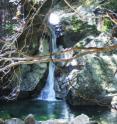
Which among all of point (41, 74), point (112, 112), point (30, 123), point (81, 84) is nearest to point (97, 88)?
point (81, 84)

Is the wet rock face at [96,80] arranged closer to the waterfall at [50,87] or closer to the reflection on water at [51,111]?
the reflection on water at [51,111]

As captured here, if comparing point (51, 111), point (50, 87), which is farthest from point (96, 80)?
point (50, 87)

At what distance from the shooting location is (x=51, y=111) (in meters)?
15.4

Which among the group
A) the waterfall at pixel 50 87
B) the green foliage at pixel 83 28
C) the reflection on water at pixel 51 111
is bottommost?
the reflection on water at pixel 51 111

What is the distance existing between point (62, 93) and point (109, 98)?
123 inches

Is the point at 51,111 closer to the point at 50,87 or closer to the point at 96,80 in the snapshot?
the point at 96,80

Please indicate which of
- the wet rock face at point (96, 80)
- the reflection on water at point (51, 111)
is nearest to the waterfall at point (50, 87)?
the reflection on water at point (51, 111)

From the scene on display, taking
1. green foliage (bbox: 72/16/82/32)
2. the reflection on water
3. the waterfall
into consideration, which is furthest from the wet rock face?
green foliage (bbox: 72/16/82/32)

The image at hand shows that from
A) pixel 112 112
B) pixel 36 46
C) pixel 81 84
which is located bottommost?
pixel 112 112

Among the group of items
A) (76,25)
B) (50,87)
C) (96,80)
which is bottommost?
(50,87)

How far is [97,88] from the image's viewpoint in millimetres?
16094

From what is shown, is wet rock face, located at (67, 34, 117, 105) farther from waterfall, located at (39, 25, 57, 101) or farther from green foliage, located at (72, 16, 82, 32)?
green foliage, located at (72, 16, 82, 32)

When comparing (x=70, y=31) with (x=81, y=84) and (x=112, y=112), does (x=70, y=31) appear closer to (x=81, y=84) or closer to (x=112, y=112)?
(x=81, y=84)

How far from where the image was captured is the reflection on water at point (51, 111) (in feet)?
46.3
